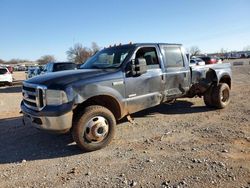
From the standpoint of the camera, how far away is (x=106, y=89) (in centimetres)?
533

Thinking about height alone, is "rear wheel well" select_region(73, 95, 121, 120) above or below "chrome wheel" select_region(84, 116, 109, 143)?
above

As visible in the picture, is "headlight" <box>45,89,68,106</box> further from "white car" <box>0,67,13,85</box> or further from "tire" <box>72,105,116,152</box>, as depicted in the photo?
"white car" <box>0,67,13,85</box>

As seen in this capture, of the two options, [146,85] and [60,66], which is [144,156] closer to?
[146,85]

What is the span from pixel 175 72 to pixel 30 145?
3919 mm

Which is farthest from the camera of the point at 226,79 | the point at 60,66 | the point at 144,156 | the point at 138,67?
the point at 60,66

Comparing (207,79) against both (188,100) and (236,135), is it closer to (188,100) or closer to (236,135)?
(188,100)

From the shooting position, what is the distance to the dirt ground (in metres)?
3.88

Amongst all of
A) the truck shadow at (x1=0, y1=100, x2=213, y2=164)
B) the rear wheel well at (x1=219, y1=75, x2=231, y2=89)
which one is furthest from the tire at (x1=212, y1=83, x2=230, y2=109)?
the truck shadow at (x1=0, y1=100, x2=213, y2=164)

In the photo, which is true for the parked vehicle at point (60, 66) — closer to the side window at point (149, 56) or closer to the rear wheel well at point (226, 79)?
the rear wheel well at point (226, 79)

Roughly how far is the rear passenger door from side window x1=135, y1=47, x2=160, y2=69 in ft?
0.96

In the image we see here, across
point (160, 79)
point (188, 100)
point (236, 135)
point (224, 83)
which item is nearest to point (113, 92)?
point (160, 79)

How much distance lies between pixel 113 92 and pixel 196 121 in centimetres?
263

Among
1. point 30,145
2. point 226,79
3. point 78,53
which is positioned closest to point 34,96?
point 30,145

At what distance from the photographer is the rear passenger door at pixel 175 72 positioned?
6.88 meters
